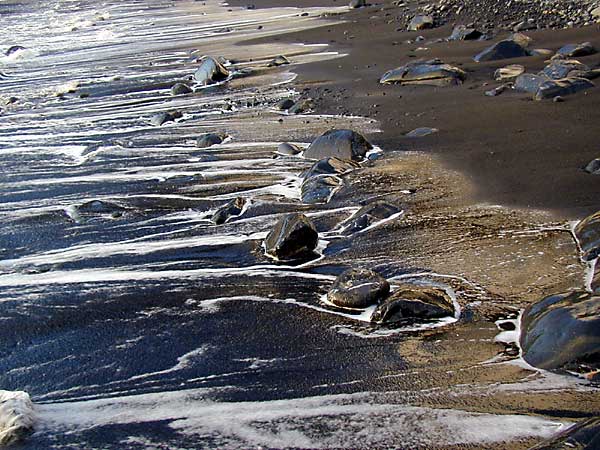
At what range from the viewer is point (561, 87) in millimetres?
7383

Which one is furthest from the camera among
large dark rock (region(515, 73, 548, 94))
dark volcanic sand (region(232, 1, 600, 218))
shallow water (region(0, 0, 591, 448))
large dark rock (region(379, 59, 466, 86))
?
large dark rock (region(379, 59, 466, 86))

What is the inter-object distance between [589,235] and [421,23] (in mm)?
9374

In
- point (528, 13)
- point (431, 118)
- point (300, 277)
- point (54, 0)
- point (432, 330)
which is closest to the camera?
point (432, 330)

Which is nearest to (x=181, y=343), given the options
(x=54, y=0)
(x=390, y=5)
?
(x=390, y=5)

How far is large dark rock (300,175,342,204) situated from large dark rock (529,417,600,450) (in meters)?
3.19

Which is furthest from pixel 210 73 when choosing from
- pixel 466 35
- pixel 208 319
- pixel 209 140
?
pixel 208 319

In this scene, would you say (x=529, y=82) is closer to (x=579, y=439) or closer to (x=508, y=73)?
(x=508, y=73)

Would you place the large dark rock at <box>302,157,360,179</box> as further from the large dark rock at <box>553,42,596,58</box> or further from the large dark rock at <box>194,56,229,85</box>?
the large dark rock at <box>194,56,229,85</box>

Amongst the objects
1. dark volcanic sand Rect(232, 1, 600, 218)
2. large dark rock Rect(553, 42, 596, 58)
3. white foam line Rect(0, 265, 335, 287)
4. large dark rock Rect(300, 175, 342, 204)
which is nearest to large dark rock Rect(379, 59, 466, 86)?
dark volcanic sand Rect(232, 1, 600, 218)

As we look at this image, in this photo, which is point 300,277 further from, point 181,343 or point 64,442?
point 64,442

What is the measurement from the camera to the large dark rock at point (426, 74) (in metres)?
8.66

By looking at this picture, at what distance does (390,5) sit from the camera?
17.0 meters

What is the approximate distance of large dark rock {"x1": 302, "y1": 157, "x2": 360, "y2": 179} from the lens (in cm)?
600

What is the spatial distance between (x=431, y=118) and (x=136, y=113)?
395 cm
